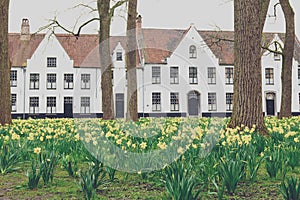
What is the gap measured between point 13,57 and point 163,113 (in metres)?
16.7

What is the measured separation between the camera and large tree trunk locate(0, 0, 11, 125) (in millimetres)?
11617

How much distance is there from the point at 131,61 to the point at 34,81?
2686 cm

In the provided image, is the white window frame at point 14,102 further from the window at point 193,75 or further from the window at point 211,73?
the window at point 211,73

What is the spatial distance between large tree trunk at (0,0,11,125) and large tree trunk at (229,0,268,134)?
282 inches

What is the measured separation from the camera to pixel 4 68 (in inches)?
464

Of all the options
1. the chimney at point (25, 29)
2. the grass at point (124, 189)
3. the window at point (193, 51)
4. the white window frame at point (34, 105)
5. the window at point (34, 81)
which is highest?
the chimney at point (25, 29)

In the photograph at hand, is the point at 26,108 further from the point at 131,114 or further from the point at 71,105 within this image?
the point at 131,114

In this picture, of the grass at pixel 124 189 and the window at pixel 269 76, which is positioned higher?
the window at pixel 269 76

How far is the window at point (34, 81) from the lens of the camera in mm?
40219

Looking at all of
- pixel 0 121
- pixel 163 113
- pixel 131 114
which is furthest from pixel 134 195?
pixel 163 113

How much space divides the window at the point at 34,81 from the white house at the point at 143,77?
0.32 feet

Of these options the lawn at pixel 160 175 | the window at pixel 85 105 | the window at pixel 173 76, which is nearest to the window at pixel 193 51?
the window at pixel 173 76

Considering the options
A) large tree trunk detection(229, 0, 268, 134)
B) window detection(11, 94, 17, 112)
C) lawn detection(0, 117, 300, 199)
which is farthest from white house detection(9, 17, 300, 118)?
lawn detection(0, 117, 300, 199)

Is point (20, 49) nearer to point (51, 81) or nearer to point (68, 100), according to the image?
point (51, 81)
